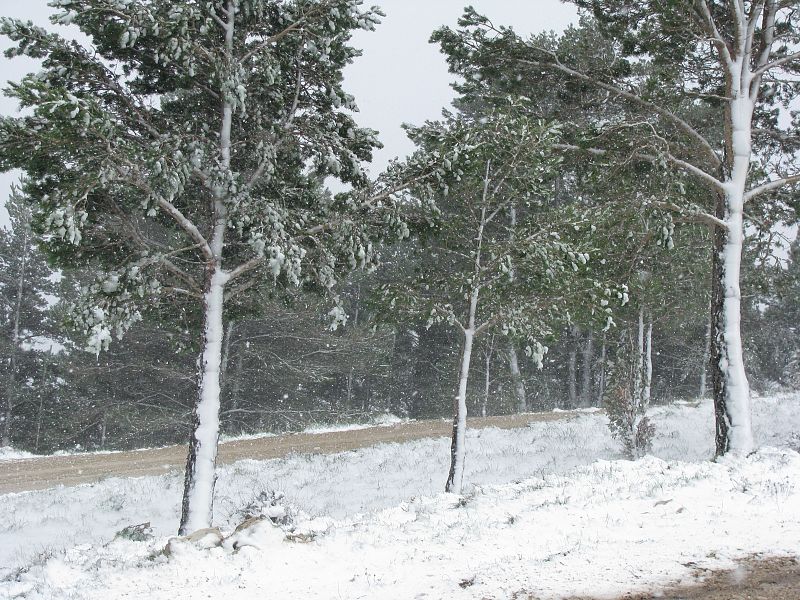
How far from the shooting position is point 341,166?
10070 millimetres

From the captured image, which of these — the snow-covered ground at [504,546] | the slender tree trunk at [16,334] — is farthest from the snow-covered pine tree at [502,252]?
the slender tree trunk at [16,334]

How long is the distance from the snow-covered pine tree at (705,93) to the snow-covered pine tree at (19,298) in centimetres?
2934

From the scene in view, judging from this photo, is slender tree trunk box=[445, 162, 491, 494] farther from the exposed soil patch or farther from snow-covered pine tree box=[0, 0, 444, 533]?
the exposed soil patch

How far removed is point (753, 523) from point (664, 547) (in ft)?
3.76

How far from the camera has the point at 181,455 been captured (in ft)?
63.9

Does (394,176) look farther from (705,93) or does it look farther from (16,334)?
(16,334)

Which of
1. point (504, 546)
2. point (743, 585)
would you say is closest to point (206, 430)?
point (504, 546)

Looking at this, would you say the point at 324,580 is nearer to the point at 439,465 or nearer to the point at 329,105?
the point at 329,105

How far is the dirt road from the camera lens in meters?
16.4

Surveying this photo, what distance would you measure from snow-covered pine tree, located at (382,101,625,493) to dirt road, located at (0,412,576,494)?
8227 mm

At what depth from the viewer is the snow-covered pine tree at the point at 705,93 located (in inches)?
377

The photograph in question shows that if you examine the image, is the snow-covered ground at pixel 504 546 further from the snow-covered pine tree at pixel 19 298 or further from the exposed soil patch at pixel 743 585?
the snow-covered pine tree at pixel 19 298

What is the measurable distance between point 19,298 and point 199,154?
28.5 metres

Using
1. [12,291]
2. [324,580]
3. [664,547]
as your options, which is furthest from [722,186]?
[12,291]
